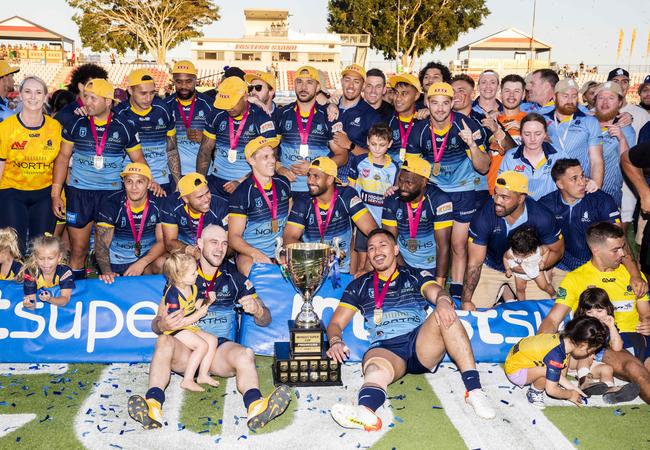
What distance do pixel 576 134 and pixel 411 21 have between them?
43.9 meters

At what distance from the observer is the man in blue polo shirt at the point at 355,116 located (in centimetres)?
773

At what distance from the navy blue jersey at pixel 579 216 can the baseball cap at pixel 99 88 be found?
14.8 ft

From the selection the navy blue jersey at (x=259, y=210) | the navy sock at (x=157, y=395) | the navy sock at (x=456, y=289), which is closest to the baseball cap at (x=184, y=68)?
the navy blue jersey at (x=259, y=210)

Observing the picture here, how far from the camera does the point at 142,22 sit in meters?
47.5

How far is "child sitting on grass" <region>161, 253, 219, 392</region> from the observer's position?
4875mm

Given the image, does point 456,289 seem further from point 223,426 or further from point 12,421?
point 12,421

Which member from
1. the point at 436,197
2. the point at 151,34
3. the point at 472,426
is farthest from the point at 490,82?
the point at 151,34

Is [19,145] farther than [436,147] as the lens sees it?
No

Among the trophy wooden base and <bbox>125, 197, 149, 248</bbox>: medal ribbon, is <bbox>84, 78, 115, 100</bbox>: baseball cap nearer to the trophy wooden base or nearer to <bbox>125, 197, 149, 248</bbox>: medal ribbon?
<bbox>125, 197, 149, 248</bbox>: medal ribbon

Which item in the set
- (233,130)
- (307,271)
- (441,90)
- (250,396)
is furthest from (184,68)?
(250,396)

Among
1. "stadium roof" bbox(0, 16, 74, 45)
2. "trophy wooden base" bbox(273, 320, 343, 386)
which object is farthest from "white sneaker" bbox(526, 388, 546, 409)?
"stadium roof" bbox(0, 16, 74, 45)

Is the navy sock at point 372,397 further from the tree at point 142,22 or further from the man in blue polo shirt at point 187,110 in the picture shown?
the tree at point 142,22

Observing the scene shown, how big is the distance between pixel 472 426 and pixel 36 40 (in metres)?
80.7

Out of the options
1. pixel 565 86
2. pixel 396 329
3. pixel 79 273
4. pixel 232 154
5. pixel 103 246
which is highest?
pixel 565 86
